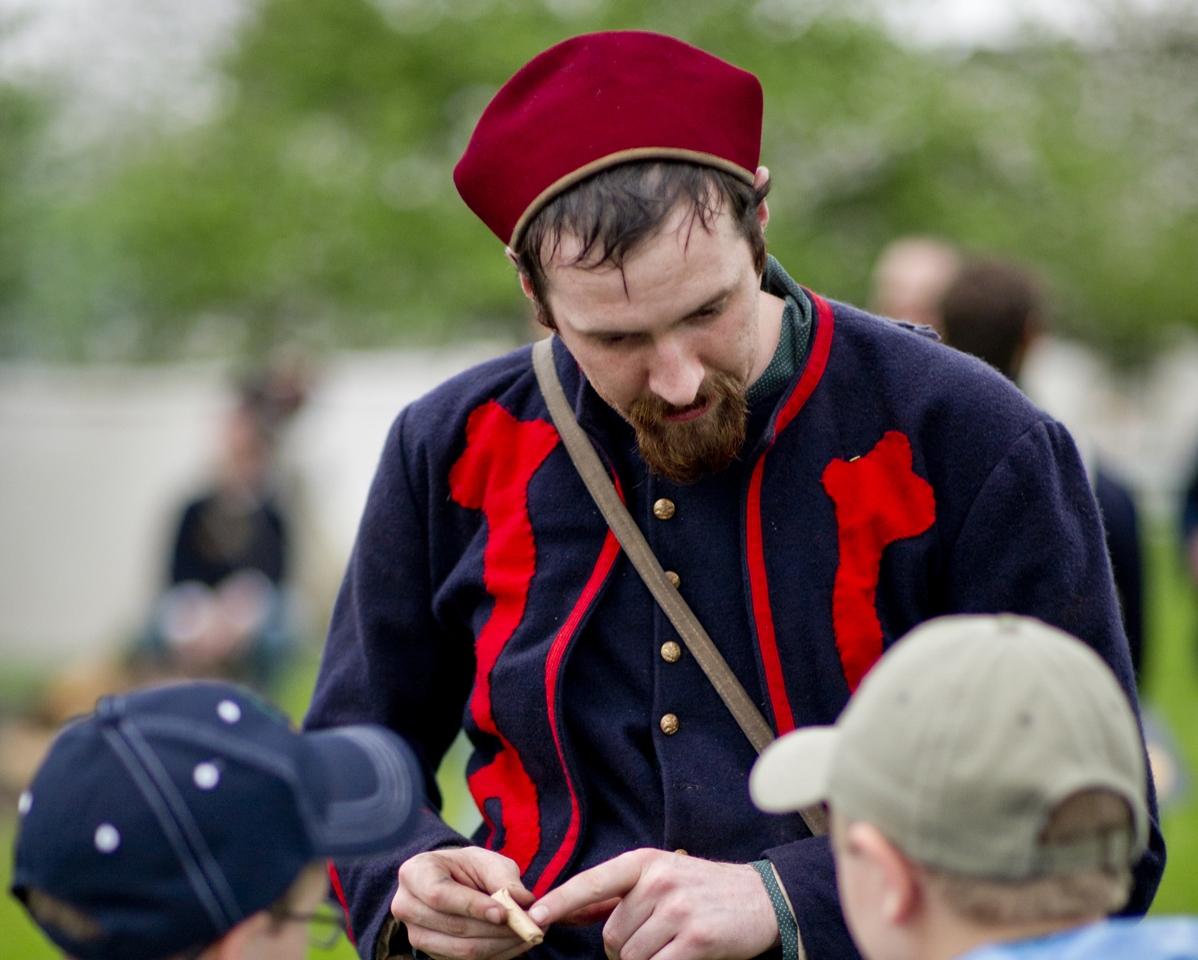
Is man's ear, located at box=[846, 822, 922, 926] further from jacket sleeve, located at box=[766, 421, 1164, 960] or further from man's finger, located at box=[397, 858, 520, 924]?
man's finger, located at box=[397, 858, 520, 924]

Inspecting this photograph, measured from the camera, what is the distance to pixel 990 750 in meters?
1.55

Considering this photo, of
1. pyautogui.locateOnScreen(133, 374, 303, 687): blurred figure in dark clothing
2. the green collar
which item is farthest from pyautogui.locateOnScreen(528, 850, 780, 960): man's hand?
pyautogui.locateOnScreen(133, 374, 303, 687): blurred figure in dark clothing

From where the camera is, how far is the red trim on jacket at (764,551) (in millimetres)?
2186

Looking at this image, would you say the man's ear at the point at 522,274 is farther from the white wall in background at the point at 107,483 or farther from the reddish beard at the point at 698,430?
the white wall in background at the point at 107,483

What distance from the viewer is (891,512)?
2.19 metres

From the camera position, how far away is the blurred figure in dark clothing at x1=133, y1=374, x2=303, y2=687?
8.62m

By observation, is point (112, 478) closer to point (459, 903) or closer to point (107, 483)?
point (107, 483)

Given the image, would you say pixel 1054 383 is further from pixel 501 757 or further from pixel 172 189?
pixel 501 757

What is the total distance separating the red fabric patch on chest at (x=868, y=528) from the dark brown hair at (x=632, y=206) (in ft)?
1.30

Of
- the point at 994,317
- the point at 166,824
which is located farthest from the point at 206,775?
the point at 994,317

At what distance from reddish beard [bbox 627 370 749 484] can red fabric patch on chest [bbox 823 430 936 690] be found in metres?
0.19

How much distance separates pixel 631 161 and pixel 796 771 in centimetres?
96

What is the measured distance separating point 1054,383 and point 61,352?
62.7ft

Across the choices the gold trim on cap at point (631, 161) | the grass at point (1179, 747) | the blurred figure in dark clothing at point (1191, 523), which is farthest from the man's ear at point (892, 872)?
the blurred figure in dark clothing at point (1191, 523)
